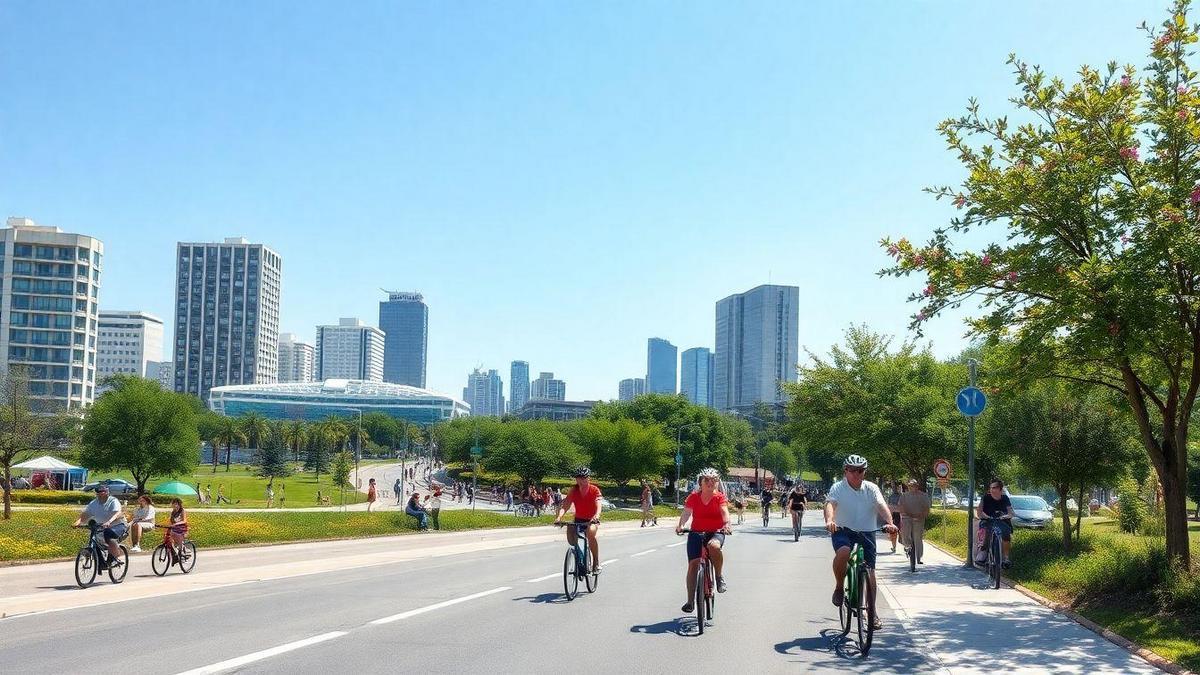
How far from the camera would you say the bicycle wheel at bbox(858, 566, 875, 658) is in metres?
9.38

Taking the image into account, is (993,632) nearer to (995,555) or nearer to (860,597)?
(860,597)

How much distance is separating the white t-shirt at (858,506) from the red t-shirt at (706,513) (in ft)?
4.93

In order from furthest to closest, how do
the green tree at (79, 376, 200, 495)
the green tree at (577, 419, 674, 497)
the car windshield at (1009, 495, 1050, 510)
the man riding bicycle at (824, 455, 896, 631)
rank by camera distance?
the green tree at (577, 419, 674, 497), the green tree at (79, 376, 200, 495), the car windshield at (1009, 495, 1050, 510), the man riding bicycle at (824, 455, 896, 631)

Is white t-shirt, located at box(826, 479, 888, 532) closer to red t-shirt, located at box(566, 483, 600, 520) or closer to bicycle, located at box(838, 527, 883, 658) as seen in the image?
bicycle, located at box(838, 527, 883, 658)

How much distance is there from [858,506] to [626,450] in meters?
82.2

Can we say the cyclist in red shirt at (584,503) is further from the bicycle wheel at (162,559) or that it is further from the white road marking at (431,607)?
the bicycle wheel at (162,559)

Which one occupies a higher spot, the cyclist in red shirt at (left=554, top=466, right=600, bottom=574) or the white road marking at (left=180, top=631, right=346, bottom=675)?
the cyclist in red shirt at (left=554, top=466, right=600, bottom=574)

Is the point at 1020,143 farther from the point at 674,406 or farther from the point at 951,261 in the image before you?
the point at 674,406

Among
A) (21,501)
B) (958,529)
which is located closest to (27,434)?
(21,501)

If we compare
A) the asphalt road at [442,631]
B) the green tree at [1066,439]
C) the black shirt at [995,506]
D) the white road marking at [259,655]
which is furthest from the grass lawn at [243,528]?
the green tree at [1066,439]

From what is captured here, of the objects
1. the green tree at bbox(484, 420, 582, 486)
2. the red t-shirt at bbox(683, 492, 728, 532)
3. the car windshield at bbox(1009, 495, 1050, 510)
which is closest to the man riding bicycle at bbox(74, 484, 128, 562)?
the red t-shirt at bbox(683, 492, 728, 532)

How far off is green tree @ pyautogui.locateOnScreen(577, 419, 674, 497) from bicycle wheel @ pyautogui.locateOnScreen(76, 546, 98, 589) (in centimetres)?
7706

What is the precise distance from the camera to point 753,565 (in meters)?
21.1

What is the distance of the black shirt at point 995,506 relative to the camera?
16.6 m
